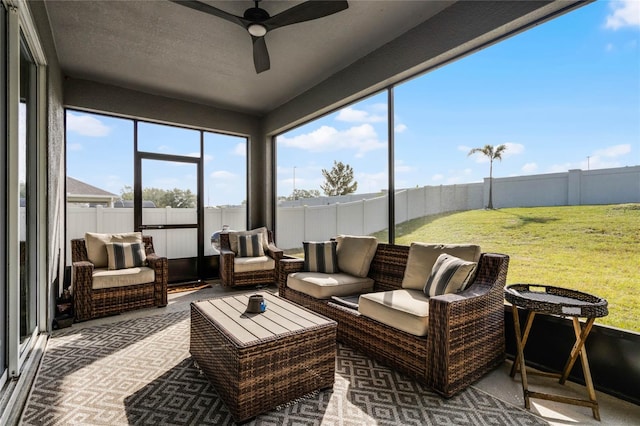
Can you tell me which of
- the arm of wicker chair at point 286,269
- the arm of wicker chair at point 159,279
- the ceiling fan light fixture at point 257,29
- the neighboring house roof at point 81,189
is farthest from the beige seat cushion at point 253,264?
the ceiling fan light fixture at point 257,29

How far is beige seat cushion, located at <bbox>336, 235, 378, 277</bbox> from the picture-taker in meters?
3.38

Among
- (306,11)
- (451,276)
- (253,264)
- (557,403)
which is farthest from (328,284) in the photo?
(306,11)

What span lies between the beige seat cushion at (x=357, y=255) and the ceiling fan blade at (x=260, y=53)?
2.05m

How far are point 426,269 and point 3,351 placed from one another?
3.03 metres

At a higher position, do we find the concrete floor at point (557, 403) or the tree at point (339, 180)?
the tree at point (339, 180)

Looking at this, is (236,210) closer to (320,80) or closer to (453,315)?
(320,80)

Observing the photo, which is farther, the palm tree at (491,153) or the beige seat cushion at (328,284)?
the beige seat cushion at (328,284)

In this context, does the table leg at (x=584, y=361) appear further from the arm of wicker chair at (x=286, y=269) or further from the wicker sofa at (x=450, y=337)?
the arm of wicker chair at (x=286, y=269)

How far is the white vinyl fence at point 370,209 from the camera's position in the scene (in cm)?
232

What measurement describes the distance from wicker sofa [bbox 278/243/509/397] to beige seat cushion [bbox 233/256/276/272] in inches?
85.5

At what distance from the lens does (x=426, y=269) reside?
8.93ft

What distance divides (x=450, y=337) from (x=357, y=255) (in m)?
1.58

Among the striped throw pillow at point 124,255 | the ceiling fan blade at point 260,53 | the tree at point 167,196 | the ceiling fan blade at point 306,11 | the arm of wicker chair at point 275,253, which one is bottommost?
the arm of wicker chair at point 275,253

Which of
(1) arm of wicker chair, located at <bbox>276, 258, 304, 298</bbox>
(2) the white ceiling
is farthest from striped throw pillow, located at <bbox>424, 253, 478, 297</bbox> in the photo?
(2) the white ceiling
